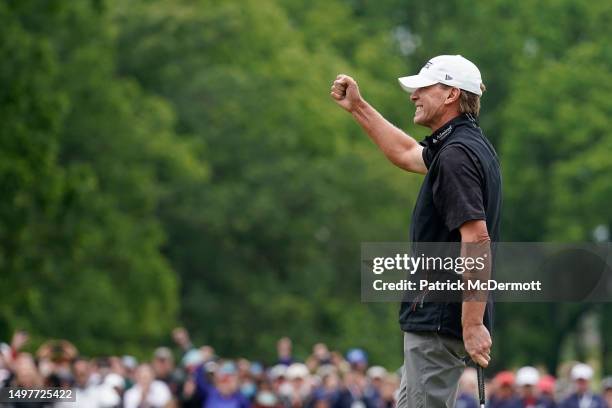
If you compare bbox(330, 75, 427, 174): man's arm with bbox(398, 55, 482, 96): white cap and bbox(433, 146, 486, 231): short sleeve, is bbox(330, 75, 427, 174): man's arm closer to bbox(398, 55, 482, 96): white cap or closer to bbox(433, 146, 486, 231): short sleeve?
bbox(398, 55, 482, 96): white cap

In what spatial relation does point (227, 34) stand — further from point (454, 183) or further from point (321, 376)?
point (454, 183)

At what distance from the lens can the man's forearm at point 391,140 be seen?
8.23 m

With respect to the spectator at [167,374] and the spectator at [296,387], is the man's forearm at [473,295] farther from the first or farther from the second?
the spectator at [296,387]

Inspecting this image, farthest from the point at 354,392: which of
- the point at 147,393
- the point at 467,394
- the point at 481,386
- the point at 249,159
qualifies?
the point at 249,159

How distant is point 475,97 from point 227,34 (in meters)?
40.4

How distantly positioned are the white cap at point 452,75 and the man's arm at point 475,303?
2.58ft

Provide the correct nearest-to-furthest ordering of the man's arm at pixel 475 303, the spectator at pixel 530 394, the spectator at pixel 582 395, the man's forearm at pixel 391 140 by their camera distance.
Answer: the man's arm at pixel 475 303 < the man's forearm at pixel 391 140 < the spectator at pixel 582 395 < the spectator at pixel 530 394

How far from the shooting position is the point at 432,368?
745cm

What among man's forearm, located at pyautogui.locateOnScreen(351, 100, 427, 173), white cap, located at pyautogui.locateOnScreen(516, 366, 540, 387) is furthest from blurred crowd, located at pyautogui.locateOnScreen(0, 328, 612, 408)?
man's forearm, located at pyautogui.locateOnScreen(351, 100, 427, 173)

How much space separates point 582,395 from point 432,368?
13802 mm

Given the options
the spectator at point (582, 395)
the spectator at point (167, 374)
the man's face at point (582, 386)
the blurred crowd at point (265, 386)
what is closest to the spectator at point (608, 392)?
the blurred crowd at point (265, 386)

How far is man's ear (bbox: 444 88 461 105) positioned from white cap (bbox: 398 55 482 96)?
1.1 inches

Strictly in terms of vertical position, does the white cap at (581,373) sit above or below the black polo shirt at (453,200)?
above

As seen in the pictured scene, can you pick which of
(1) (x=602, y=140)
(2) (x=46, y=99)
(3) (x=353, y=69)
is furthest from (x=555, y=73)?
(2) (x=46, y=99)
